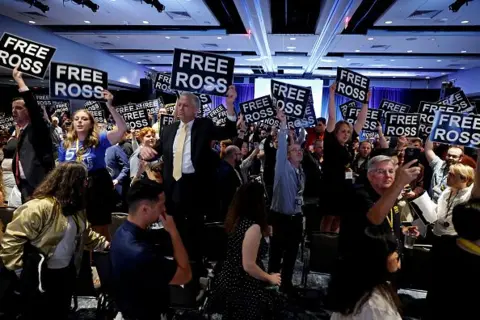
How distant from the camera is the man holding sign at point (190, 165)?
361 centimetres

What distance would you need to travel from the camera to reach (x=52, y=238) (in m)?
2.64

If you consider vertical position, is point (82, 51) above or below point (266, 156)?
above

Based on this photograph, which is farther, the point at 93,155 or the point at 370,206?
the point at 93,155

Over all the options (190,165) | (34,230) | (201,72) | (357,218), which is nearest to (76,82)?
(201,72)

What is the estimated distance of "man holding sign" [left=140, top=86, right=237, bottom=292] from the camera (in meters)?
3.61

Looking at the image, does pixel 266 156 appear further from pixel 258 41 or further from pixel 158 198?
pixel 258 41

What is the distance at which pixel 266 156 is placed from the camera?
28.6 feet

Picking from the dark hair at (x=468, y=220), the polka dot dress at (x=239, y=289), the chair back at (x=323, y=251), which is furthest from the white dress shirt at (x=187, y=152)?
the dark hair at (x=468, y=220)

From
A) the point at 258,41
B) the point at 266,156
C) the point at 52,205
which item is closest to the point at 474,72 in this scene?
the point at 258,41

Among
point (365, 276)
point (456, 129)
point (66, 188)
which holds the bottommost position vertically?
point (365, 276)

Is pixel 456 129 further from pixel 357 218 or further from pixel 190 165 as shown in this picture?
pixel 190 165

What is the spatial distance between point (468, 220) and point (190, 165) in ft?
7.22

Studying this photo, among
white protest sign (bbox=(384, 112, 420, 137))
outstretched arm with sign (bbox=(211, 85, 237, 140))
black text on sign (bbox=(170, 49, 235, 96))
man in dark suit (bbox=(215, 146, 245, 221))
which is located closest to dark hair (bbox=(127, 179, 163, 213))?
outstretched arm with sign (bbox=(211, 85, 237, 140))

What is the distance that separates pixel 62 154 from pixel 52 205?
1664mm
